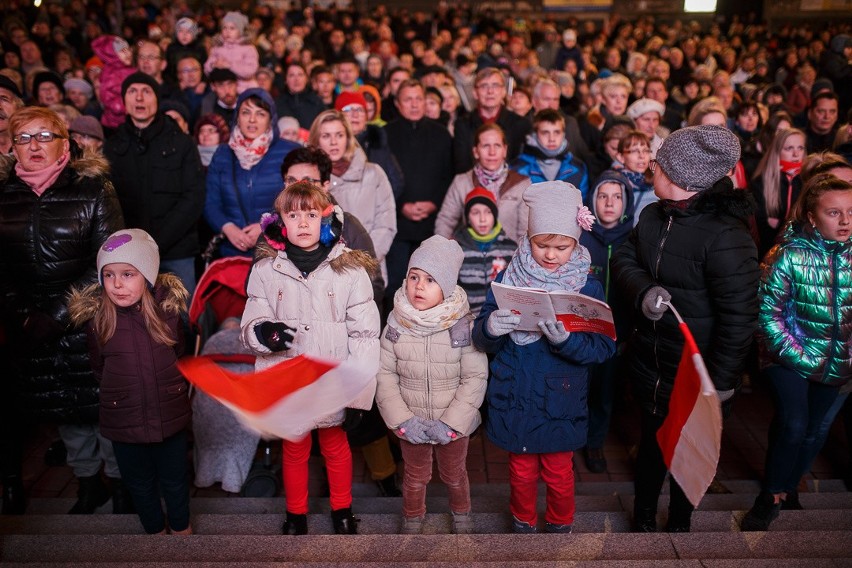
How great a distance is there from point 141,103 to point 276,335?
8.48 feet

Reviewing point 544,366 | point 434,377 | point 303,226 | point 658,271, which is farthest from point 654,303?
point 303,226

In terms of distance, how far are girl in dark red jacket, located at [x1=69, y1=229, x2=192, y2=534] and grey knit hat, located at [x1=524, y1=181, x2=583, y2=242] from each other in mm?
1769

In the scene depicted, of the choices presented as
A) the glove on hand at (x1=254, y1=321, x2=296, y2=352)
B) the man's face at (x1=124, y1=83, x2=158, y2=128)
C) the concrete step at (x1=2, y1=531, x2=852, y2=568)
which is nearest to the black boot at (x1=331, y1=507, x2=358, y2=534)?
the concrete step at (x1=2, y1=531, x2=852, y2=568)

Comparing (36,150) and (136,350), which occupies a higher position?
(36,150)

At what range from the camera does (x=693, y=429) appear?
2719 millimetres

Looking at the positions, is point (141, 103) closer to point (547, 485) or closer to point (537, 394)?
point (537, 394)

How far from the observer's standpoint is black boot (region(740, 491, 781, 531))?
3.65 metres

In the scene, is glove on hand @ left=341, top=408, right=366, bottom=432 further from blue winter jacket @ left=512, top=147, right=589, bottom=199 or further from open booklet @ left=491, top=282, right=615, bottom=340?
blue winter jacket @ left=512, top=147, right=589, bottom=199

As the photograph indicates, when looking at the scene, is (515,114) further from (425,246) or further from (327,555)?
(327,555)

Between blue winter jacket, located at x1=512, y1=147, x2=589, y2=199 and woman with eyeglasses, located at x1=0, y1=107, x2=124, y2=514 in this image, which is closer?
woman with eyeglasses, located at x1=0, y1=107, x2=124, y2=514

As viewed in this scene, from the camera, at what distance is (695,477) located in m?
2.67

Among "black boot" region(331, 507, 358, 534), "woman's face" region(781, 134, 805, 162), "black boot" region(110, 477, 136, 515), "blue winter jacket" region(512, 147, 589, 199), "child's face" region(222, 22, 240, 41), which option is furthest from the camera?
"child's face" region(222, 22, 240, 41)

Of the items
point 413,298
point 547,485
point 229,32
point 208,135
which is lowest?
point 547,485

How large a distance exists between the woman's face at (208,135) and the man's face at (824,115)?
5.87 m
